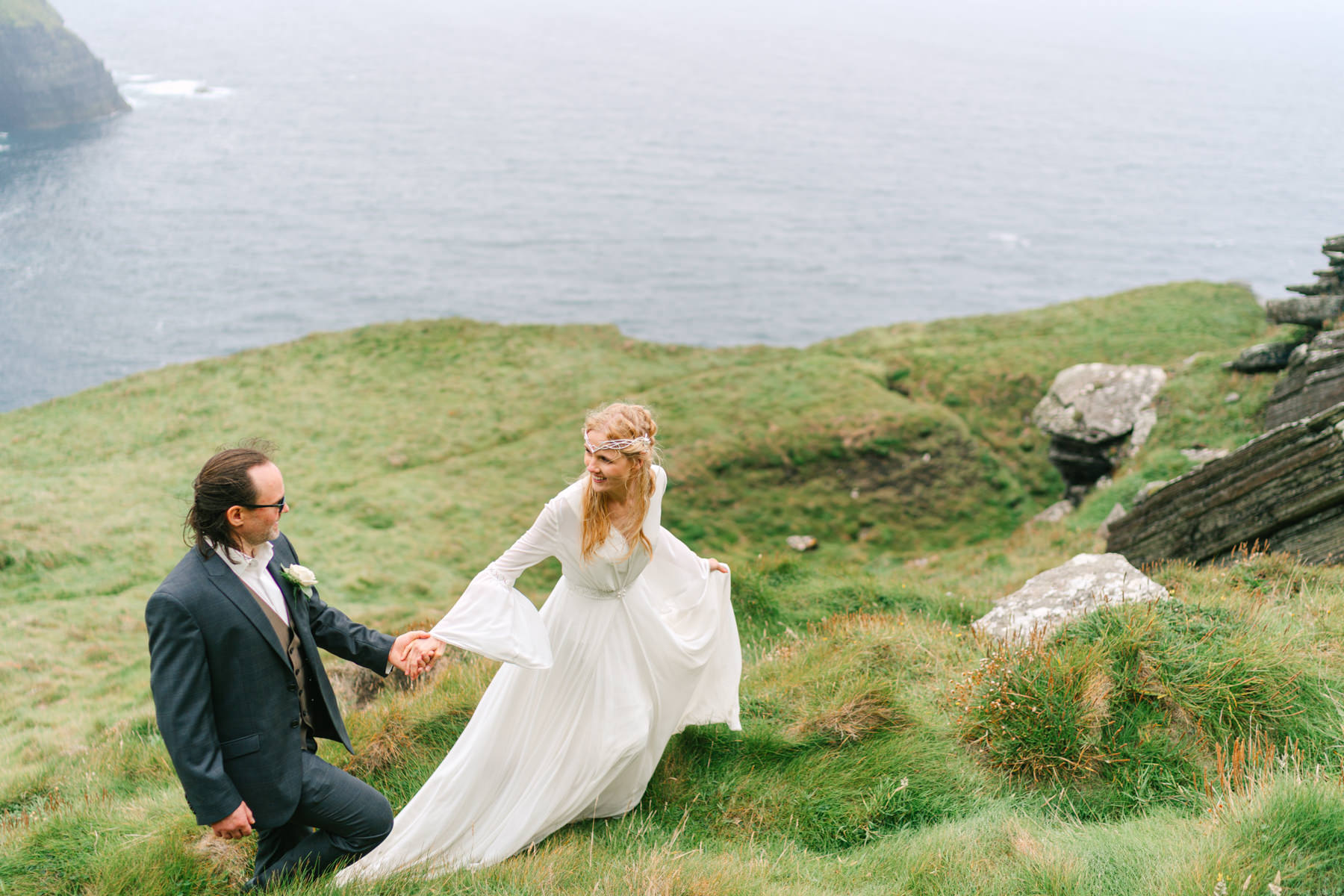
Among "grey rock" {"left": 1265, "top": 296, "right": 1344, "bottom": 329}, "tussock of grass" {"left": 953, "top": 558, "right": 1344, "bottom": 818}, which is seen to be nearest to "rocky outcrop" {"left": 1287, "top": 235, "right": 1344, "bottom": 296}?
"grey rock" {"left": 1265, "top": 296, "right": 1344, "bottom": 329}

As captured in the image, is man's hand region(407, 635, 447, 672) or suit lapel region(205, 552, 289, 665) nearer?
suit lapel region(205, 552, 289, 665)

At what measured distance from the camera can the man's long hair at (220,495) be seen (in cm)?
404

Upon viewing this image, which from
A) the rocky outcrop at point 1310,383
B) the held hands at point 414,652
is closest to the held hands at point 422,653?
the held hands at point 414,652

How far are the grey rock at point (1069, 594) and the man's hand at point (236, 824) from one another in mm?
5956

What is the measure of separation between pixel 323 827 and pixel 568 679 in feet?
5.58

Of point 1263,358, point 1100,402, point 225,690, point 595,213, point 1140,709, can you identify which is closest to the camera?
point 225,690

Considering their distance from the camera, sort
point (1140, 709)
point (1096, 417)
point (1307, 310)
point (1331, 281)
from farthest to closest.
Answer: point (1096, 417) → point (1331, 281) → point (1307, 310) → point (1140, 709)

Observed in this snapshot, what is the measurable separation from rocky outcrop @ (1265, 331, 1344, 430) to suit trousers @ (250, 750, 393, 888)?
15504mm

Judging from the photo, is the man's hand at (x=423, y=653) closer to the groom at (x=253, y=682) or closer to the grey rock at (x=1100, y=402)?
the groom at (x=253, y=682)

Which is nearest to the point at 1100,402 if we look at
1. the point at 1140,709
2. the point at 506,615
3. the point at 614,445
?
the point at 1140,709

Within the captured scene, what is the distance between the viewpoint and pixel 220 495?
160 inches

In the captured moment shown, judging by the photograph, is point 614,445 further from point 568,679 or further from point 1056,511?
point 1056,511

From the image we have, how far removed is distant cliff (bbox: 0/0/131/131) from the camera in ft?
289

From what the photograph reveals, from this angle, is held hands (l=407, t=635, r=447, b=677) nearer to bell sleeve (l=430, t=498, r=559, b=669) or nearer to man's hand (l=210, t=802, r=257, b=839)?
bell sleeve (l=430, t=498, r=559, b=669)
